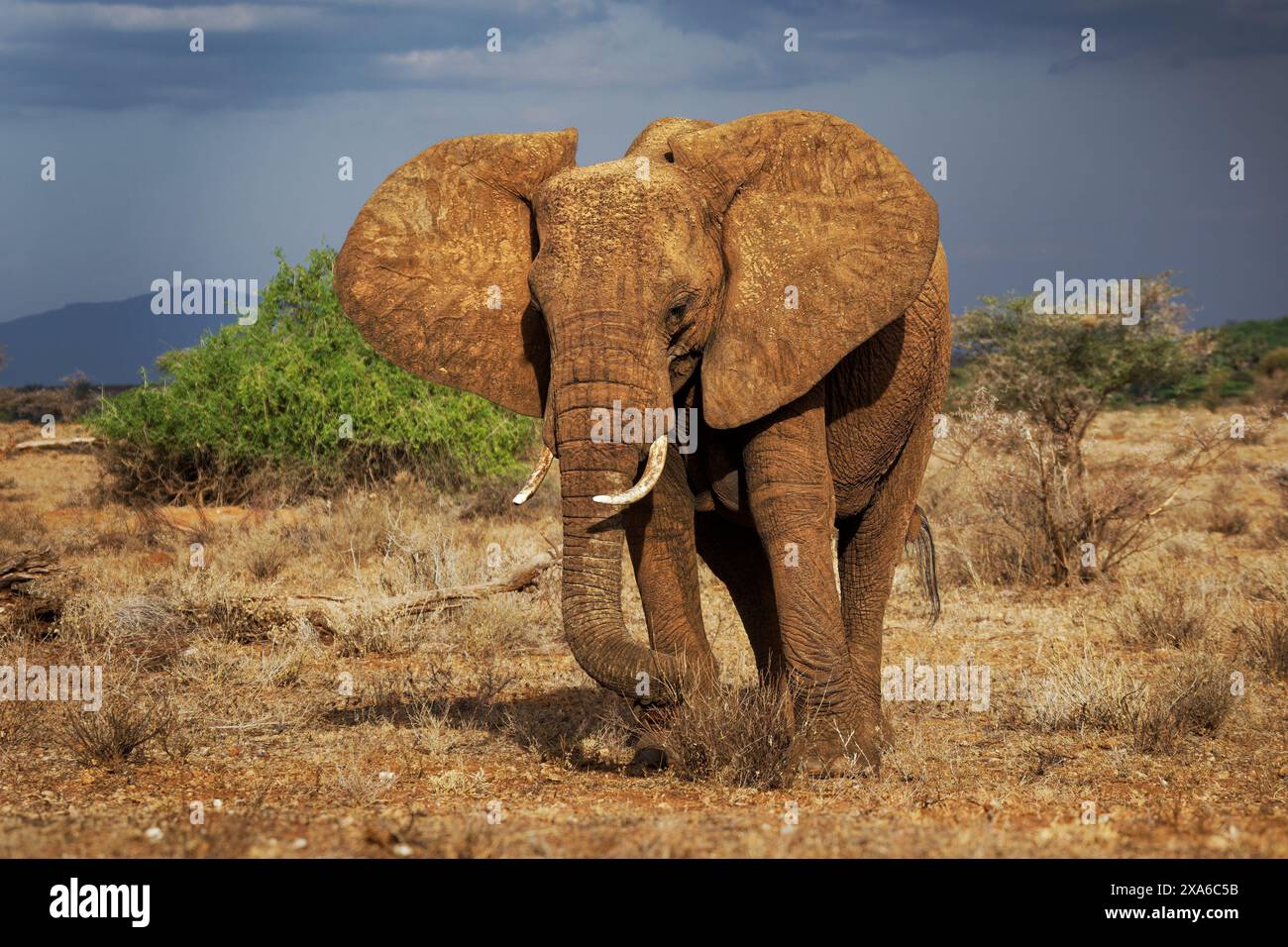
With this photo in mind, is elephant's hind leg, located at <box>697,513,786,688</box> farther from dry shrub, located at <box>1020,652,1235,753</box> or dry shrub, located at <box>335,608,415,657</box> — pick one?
dry shrub, located at <box>335,608,415,657</box>

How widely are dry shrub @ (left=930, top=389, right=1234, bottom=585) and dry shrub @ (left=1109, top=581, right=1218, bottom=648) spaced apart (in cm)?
111

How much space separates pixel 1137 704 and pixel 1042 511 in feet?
17.2

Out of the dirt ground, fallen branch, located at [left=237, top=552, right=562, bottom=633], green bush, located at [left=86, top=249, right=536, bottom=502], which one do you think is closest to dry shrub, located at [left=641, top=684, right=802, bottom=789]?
the dirt ground

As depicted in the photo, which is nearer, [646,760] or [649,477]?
[649,477]

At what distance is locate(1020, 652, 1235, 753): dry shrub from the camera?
766 centimetres

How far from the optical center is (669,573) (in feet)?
22.3

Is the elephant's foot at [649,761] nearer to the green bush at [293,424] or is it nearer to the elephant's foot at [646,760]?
the elephant's foot at [646,760]

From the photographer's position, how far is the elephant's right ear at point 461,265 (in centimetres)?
674

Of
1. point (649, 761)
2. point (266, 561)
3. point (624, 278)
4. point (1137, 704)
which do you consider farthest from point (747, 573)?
point (266, 561)

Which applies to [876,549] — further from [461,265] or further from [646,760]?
[461,265]

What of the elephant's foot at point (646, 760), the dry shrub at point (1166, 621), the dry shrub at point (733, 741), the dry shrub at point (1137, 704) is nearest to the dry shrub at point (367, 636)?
the elephant's foot at point (646, 760)

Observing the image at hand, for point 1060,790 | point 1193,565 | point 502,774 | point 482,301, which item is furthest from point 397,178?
point 1193,565

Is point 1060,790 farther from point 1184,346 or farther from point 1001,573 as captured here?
point 1184,346

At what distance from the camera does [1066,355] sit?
25.9 m
